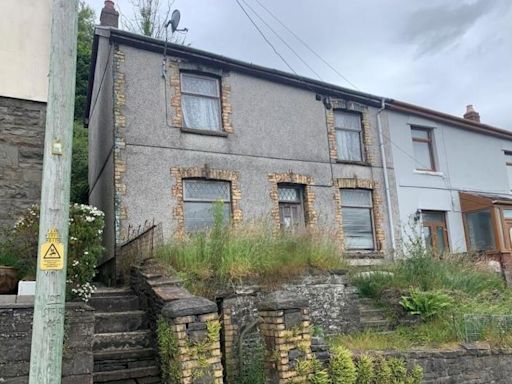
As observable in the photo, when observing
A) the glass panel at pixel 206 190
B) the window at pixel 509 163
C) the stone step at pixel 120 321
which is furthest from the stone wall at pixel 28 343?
the window at pixel 509 163

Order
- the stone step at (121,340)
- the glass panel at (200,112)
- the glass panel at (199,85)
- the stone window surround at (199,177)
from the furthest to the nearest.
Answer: the glass panel at (199,85) < the glass panel at (200,112) < the stone window surround at (199,177) < the stone step at (121,340)

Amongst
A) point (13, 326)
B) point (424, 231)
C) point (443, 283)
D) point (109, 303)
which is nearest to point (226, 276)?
point (109, 303)

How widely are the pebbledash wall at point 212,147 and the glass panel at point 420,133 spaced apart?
2158 mm

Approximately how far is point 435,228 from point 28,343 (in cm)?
1550

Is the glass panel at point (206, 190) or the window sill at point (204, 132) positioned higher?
the window sill at point (204, 132)

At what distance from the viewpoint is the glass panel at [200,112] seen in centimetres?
1320

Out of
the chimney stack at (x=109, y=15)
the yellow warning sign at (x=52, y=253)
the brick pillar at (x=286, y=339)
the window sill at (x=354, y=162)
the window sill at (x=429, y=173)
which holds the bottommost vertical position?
the brick pillar at (x=286, y=339)

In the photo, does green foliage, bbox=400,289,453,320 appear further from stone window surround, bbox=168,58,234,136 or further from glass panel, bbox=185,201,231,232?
stone window surround, bbox=168,58,234,136

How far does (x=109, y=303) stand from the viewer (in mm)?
7516

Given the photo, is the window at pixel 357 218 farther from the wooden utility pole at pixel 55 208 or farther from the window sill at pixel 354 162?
the wooden utility pole at pixel 55 208

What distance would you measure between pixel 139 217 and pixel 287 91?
6.32 meters

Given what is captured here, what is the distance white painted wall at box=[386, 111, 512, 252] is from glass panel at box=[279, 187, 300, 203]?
4060mm

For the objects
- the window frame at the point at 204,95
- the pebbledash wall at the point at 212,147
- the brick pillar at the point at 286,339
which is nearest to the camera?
the brick pillar at the point at 286,339

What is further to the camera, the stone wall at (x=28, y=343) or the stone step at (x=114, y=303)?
the stone step at (x=114, y=303)
